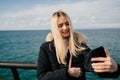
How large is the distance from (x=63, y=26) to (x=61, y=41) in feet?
0.60

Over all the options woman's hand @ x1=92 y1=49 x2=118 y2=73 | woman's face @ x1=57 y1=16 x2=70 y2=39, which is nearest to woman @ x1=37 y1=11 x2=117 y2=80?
woman's face @ x1=57 y1=16 x2=70 y2=39

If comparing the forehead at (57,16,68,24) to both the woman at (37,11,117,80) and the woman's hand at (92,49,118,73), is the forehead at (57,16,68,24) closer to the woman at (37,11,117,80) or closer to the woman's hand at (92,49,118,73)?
the woman at (37,11,117,80)

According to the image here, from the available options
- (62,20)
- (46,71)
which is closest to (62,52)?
(46,71)

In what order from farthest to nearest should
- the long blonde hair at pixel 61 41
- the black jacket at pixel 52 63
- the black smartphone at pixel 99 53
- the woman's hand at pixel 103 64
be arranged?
the long blonde hair at pixel 61 41 < the black jacket at pixel 52 63 < the black smartphone at pixel 99 53 < the woman's hand at pixel 103 64

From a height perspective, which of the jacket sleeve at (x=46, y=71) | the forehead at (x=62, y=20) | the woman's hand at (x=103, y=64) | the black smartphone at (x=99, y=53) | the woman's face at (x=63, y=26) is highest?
the forehead at (x=62, y=20)

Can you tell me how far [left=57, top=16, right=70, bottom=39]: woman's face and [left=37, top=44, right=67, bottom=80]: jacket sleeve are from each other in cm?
28

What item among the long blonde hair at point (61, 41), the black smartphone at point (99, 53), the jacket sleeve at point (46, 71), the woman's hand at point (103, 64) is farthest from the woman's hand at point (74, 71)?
the woman's hand at point (103, 64)

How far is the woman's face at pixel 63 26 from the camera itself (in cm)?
319

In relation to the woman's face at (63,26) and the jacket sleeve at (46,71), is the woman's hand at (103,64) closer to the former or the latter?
the jacket sleeve at (46,71)

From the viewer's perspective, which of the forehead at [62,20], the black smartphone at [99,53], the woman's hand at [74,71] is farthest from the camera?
the forehead at [62,20]

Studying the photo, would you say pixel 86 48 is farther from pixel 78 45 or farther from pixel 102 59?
pixel 102 59

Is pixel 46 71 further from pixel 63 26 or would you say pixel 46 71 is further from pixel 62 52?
pixel 63 26

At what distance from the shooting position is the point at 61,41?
317 centimetres

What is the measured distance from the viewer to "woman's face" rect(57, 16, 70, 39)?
10.5 feet
